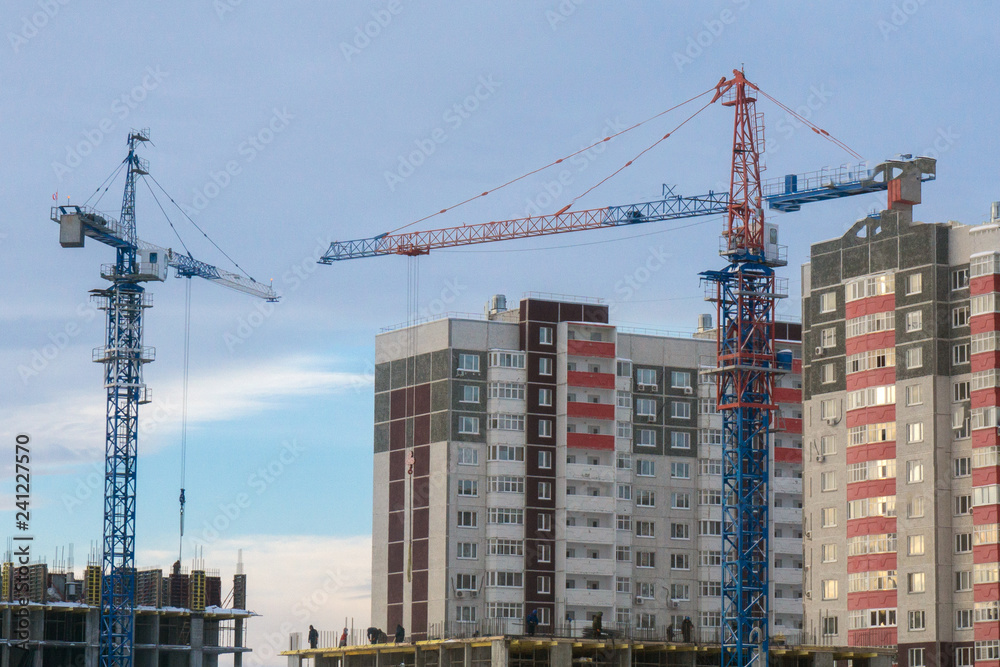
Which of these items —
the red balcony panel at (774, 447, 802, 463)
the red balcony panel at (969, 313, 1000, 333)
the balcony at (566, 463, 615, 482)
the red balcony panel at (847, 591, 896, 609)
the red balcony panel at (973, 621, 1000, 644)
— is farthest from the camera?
the red balcony panel at (774, 447, 802, 463)

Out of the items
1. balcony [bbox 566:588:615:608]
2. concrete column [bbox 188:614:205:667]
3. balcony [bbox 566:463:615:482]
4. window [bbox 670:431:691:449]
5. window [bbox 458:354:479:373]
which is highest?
window [bbox 458:354:479:373]

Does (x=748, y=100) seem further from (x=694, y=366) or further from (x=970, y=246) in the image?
(x=694, y=366)

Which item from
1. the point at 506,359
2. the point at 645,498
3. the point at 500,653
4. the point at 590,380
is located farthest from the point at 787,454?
the point at 500,653

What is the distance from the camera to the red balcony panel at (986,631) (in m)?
119

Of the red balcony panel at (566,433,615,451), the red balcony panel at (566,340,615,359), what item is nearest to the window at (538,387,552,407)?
the red balcony panel at (566,433,615,451)

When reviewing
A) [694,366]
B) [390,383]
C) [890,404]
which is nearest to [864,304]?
[890,404]

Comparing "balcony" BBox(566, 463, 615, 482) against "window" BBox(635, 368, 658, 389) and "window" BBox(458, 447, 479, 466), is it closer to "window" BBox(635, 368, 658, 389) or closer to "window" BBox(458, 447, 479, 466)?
"window" BBox(458, 447, 479, 466)

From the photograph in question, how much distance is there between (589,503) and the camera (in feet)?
535

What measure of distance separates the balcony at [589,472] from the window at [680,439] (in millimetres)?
9024

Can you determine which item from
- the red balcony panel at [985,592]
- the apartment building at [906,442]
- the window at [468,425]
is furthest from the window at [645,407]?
the red balcony panel at [985,592]

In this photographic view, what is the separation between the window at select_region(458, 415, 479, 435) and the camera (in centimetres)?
16025

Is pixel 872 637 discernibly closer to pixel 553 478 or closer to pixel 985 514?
pixel 985 514

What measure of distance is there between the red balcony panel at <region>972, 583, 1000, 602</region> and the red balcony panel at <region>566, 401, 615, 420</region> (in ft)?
167

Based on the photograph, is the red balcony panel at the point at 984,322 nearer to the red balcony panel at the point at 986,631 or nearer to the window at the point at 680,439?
the red balcony panel at the point at 986,631
